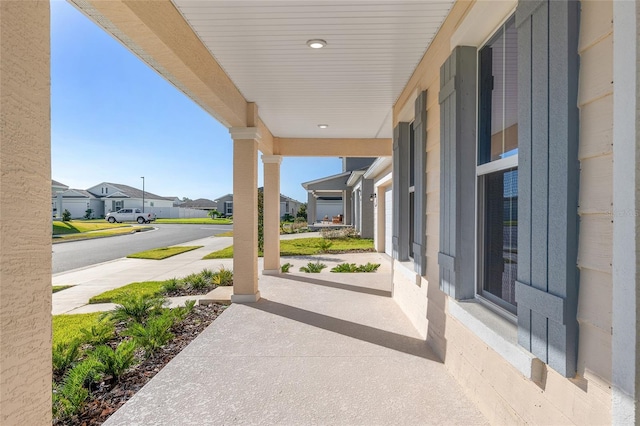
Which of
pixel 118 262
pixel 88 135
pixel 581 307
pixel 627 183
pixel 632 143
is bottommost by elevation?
pixel 118 262

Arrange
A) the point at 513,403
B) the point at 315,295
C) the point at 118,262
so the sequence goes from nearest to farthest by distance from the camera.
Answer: the point at 513,403 < the point at 315,295 < the point at 118,262

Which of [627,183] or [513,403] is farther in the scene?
[513,403]

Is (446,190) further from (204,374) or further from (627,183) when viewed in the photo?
(204,374)

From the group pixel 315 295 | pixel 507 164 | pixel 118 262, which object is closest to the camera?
pixel 507 164

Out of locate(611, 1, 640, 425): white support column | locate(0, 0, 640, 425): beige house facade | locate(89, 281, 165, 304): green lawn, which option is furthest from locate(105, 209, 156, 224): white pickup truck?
locate(611, 1, 640, 425): white support column

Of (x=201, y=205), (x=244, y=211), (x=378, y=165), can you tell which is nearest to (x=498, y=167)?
(x=244, y=211)

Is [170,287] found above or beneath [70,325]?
above

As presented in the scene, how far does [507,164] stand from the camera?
2.28 metres

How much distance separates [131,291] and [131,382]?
3.97 m

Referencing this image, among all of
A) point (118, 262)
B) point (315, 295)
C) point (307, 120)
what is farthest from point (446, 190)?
point (118, 262)

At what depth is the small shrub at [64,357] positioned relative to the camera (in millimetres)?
3021

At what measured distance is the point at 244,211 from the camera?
5391 mm

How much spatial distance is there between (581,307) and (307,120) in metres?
5.69

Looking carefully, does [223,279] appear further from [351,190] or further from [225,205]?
[225,205]
